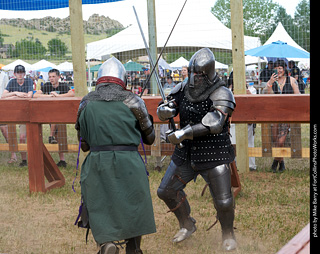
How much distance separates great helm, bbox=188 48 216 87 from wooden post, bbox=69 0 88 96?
2657 mm

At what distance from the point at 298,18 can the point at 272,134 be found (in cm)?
186

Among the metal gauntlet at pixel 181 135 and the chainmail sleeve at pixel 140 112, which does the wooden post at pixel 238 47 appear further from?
the chainmail sleeve at pixel 140 112

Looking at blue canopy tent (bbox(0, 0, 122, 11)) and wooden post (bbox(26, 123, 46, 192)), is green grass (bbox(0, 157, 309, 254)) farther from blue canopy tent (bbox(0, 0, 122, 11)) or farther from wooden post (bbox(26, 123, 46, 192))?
blue canopy tent (bbox(0, 0, 122, 11))

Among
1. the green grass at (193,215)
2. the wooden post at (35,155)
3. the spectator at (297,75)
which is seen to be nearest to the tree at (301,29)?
the spectator at (297,75)

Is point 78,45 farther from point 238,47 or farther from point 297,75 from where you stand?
point 297,75

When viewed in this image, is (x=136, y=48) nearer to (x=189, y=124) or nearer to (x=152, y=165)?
(x=152, y=165)

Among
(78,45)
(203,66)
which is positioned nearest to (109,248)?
(203,66)

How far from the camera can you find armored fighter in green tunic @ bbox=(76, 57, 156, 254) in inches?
134

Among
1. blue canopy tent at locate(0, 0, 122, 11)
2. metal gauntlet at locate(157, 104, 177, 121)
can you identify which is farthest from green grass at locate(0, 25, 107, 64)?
metal gauntlet at locate(157, 104, 177, 121)

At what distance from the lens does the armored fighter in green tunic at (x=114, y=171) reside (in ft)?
11.2

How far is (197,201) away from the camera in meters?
5.80

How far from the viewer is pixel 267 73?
732 centimetres

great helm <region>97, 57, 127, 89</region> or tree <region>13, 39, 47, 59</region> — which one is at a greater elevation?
tree <region>13, 39, 47, 59</region>
